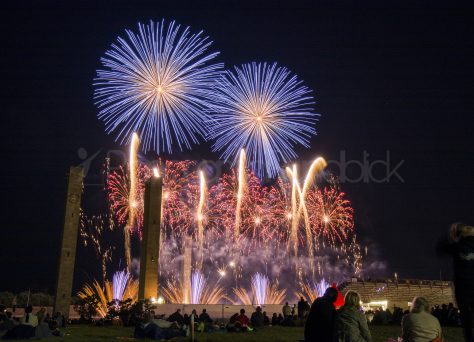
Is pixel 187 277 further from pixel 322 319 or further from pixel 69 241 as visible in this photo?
pixel 322 319

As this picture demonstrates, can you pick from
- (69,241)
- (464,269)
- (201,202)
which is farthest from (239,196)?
(464,269)

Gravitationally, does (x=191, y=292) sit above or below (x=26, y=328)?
above

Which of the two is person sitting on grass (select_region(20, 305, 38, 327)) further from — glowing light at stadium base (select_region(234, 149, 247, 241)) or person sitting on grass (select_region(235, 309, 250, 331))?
glowing light at stadium base (select_region(234, 149, 247, 241))

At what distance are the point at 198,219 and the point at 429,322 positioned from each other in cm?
2964

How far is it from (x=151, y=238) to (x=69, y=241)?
4580 mm

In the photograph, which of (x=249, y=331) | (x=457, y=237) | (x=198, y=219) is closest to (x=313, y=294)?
(x=198, y=219)

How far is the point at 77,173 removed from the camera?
3158 cm

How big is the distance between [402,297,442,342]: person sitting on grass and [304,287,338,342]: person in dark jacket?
92 cm

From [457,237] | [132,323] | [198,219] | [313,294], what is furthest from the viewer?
[313,294]

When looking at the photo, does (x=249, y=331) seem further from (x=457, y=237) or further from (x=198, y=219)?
(x=198, y=219)

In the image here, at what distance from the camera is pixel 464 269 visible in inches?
279

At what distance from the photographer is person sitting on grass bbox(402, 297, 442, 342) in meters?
6.69

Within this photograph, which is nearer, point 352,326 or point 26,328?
point 352,326

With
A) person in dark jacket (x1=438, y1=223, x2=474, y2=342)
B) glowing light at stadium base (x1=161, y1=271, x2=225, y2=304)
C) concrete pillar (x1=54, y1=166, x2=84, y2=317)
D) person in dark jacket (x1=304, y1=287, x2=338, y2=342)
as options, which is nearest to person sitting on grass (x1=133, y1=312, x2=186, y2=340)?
person in dark jacket (x1=304, y1=287, x2=338, y2=342)
